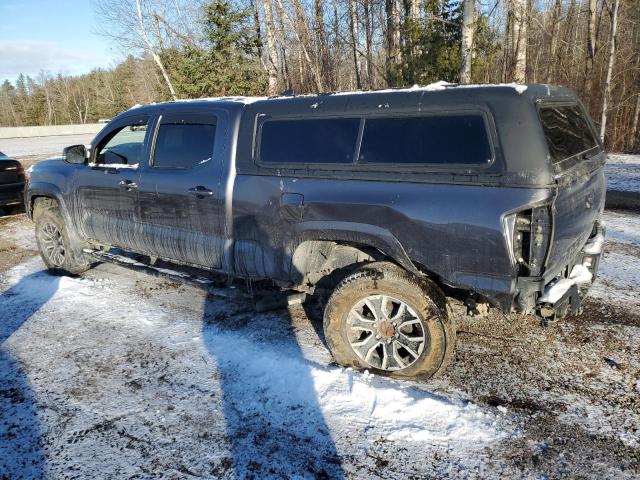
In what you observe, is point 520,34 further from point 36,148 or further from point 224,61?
point 36,148

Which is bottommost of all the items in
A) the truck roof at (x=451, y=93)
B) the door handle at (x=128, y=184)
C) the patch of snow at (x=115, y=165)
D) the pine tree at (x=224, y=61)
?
the door handle at (x=128, y=184)

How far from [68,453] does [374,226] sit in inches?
90.7

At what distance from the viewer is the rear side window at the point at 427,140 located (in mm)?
2773

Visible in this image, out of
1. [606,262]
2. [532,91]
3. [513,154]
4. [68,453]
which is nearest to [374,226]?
[513,154]

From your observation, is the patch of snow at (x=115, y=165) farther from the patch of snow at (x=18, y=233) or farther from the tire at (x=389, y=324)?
the patch of snow at (x=18, y=233)

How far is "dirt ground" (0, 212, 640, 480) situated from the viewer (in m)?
2.52

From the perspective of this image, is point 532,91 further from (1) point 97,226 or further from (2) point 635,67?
(2) point 635,67

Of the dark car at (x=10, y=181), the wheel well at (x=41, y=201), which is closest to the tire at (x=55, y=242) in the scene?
the wheel well at (x=41, y=201)

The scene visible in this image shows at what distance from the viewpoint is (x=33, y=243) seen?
24.6ft

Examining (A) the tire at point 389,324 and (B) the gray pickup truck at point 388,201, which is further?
(A) the tire at point 389,324

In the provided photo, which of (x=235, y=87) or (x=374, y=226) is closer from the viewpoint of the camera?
(x=374, y=226)

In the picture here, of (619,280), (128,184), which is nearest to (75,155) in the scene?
(128,184)

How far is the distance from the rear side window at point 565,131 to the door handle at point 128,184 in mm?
3609

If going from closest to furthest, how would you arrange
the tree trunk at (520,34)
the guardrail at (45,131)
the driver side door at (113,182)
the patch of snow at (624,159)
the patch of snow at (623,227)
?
the driver side door at (113,182) → the patch of snow at (623,227) → the tree trunk at (520,34) → the patch of snow at (624,159) → the guardrail at (45,131)
